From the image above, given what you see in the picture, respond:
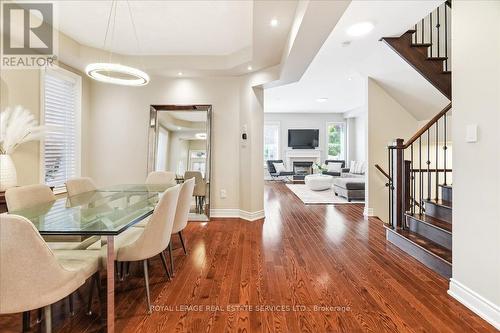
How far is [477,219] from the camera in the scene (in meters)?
1.74

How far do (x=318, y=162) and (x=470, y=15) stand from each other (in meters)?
8.66

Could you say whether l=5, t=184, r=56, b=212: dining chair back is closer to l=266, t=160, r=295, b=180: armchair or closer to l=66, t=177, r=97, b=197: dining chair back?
l=66, t=177, r=97, b=197: dining chair back

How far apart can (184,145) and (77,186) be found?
6.44 feet

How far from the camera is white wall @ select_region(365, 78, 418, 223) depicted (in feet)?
14.4

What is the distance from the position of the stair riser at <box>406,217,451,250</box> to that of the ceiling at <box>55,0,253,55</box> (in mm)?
3208

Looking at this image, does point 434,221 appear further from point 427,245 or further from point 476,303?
point 476,303

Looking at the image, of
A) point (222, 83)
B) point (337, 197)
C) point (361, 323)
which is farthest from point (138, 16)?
point (337, 197)

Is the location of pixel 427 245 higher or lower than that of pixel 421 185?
lower

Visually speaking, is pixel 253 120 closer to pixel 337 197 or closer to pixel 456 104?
pixel 456 104

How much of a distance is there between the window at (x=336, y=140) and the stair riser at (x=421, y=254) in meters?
7.58

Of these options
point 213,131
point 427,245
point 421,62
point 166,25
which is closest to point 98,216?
point 166,25

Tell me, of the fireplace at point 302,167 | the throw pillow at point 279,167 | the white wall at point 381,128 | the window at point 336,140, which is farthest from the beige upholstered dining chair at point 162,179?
the window at point 336,140

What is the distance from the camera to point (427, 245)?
8.51 feet

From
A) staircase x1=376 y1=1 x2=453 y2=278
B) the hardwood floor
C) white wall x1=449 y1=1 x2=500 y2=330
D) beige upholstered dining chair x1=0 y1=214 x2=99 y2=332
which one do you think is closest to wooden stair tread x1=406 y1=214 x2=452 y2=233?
staircase x1=376 y1=1 x2=453 y2=278
